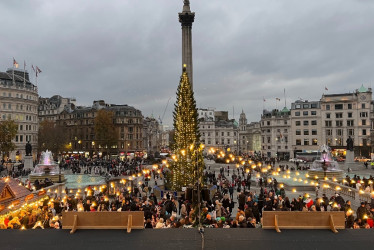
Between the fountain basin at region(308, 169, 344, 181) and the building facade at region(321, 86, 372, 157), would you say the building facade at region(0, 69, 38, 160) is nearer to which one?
the fountain basin at region(308, 169, 344, 181)

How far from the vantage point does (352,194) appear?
24312 millimetres

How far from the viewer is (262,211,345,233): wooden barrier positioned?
821 cm

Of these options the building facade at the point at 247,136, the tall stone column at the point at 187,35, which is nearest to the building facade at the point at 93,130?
the building facade at the point at 247,136

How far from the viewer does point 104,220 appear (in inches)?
331

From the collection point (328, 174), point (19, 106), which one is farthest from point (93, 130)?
point (328, 174)

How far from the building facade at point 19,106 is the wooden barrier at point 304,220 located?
7910cm

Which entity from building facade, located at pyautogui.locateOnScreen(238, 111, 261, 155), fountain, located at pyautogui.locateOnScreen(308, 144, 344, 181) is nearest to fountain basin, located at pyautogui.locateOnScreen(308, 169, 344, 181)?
fountain, located at pyautogui.locateOnScreen(308, 144, 344, 181)

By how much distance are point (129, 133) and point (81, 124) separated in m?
17.3

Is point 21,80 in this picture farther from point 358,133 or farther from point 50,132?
point 358,133

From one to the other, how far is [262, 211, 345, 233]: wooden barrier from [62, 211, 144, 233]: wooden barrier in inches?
133

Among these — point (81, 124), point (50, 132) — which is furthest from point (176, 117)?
point (81, 124)

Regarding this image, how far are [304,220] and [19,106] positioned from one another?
283 ft

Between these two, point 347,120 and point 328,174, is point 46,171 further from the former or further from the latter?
point 347,120

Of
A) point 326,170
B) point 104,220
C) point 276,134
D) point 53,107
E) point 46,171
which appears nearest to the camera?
point 104,220
